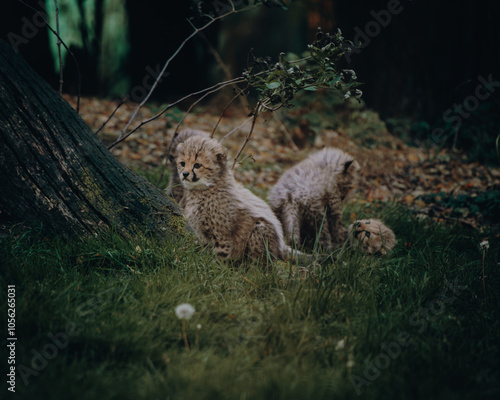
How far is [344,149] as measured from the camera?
22.9 ft

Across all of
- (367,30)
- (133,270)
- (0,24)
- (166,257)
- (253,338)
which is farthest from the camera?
(367,30)

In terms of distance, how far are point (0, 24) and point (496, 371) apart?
5761mm

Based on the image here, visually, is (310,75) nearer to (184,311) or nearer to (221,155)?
(221,155)

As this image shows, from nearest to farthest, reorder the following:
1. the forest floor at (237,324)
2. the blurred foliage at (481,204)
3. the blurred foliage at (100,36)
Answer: the forest floor at (237,324) < the blurred foliage at (481,204) < the blurred foliage at (100,36)

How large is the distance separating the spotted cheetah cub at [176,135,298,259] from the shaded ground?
1.82 m

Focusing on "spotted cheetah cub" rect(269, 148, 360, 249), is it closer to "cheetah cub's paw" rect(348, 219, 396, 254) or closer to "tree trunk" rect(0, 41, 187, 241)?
"cheetah cub's paw" rect(348, 219, 396, 254)

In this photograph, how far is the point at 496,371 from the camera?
202cm

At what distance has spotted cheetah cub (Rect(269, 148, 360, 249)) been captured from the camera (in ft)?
13.9

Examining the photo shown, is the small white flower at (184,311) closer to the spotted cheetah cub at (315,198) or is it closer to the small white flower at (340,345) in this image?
the small white flower at (340,345)

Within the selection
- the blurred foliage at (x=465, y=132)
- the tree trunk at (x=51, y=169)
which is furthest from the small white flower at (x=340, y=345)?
the blurred foliage at (x=465, y=132)

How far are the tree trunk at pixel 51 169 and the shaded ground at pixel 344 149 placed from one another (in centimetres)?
258

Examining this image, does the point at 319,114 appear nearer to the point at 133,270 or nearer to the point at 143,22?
the point at 143,22

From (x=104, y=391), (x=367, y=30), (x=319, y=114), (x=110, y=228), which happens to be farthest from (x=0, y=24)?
(x=367, y=30)

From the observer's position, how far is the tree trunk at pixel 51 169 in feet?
8.75
